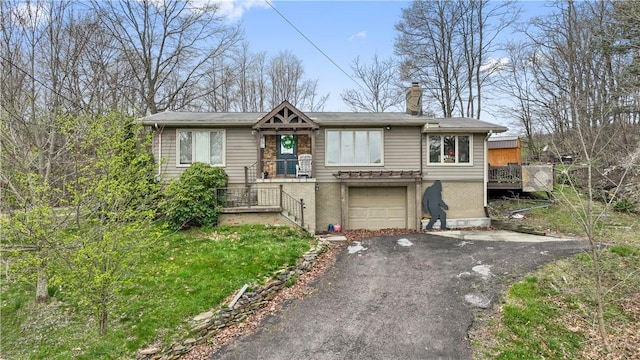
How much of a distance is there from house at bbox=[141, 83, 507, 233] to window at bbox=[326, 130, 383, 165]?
4 cm

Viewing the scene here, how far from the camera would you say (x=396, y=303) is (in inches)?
231

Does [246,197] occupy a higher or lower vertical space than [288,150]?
lower

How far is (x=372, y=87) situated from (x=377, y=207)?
623 inches

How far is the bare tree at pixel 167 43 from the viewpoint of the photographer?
56.4ft

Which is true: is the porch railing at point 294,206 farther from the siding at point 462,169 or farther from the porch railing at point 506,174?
the porch railing at point 506,174

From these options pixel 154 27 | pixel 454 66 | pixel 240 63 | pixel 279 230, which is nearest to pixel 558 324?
pixel 279 230

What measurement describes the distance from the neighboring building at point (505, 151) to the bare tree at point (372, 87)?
31.6ft

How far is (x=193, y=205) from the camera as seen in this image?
9.54 m

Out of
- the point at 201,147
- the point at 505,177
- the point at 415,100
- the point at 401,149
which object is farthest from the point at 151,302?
the point at 505,177

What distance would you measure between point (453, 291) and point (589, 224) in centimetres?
288

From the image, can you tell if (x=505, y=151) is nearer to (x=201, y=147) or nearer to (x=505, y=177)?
(x=505, y=177)

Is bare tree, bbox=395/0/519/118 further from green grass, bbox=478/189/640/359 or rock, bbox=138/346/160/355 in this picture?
rock, bbox=138/346/160/355

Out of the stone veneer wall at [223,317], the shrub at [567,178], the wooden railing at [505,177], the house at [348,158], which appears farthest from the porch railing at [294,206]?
the wooden railing at [505,177]

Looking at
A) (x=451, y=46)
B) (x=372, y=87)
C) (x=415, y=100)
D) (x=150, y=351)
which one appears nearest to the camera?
(x=150, y=351)
